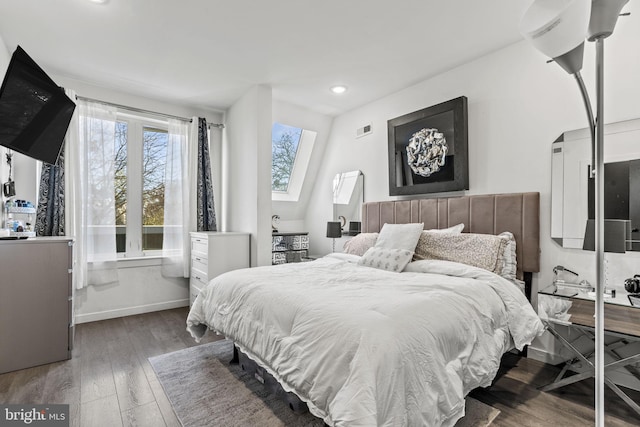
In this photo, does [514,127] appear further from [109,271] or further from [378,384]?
[109,271]

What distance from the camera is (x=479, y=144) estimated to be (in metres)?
3.04

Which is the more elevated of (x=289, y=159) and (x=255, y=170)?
(x=289, y=159)

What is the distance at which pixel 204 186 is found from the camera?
427cm

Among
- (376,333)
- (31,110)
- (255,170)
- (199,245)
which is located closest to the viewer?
(376,333)

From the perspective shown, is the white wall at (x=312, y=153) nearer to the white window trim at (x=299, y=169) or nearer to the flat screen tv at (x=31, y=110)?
the white window trim at (x=299, y=169)

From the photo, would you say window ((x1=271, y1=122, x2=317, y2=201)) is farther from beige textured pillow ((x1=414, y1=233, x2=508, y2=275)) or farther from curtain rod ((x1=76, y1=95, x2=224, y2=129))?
beige textured pillow ((x1=414, y1=233, x2=508, y2=275))

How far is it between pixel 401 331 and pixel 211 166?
378 centimetres

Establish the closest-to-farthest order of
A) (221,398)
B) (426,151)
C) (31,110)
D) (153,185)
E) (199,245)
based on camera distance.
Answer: (221,398) → (31,110) → (426,151) → (199,245) → (153,185)

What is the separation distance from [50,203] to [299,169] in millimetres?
3075

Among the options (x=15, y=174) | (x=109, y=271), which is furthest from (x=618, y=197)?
(x=15, y=174)

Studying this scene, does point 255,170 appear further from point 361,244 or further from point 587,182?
point 587,182

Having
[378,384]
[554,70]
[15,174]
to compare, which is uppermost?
[554,70]

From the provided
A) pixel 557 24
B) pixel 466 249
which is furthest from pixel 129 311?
pixel 557 24

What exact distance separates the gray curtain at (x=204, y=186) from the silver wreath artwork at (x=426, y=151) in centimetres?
259
